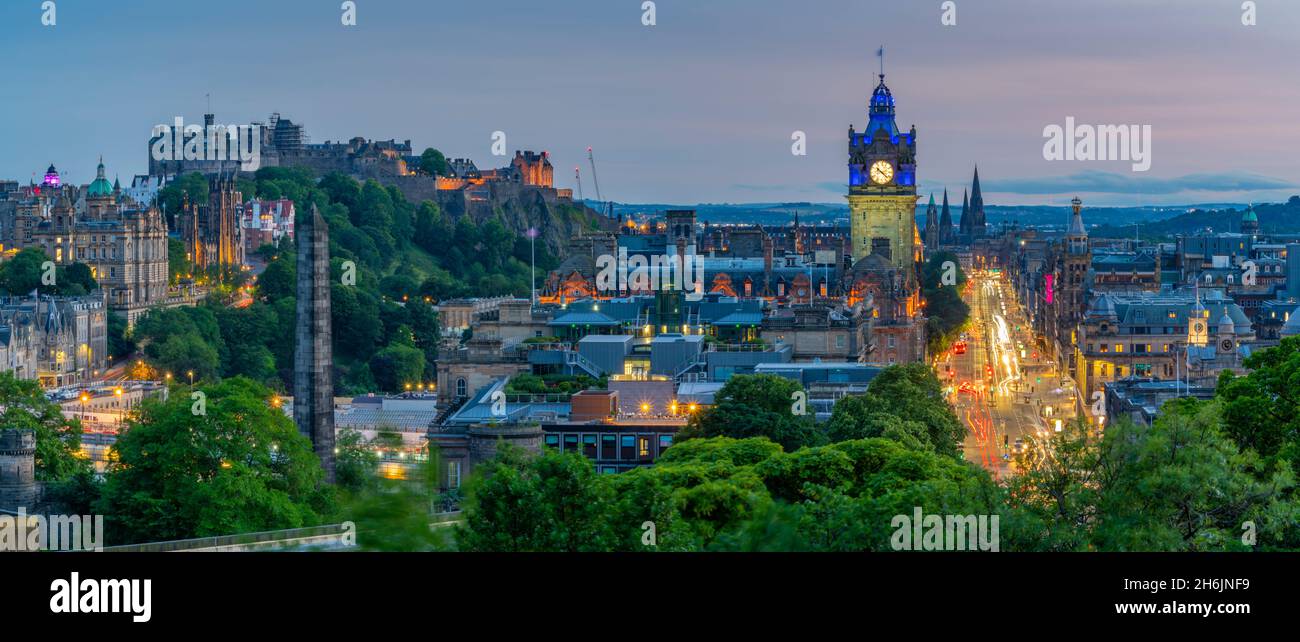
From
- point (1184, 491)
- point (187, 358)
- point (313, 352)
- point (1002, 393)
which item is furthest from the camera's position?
point (187, 358)

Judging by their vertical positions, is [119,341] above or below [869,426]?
above

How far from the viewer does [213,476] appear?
49250mm

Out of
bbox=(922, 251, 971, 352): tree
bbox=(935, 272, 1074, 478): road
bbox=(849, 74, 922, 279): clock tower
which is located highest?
bbox=(849, 74, 922, 279): clock tower

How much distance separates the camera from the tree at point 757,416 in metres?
55.4

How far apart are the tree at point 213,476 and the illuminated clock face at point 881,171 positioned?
3378 inches

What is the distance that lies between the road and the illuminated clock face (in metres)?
12.4

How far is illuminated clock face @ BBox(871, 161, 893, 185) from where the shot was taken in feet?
439

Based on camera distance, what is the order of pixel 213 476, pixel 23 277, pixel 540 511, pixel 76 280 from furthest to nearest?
pixel 76 280
pixel 23 277
pixel 213 476
pixel 540 511

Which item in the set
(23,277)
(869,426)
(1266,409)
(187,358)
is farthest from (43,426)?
(23,277)

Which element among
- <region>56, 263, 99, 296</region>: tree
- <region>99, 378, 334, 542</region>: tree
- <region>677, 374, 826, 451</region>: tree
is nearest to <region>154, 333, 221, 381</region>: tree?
<region>56, 263, 99, 296</region>: tree

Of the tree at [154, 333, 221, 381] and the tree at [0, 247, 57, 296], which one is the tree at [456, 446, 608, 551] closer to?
the tree at [154, 333, 221, 381]

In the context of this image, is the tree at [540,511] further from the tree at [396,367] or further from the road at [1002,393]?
the tree at [396,367]

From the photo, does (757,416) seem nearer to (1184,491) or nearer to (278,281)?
(1184,491)

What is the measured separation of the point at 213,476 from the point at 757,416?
15.5m
